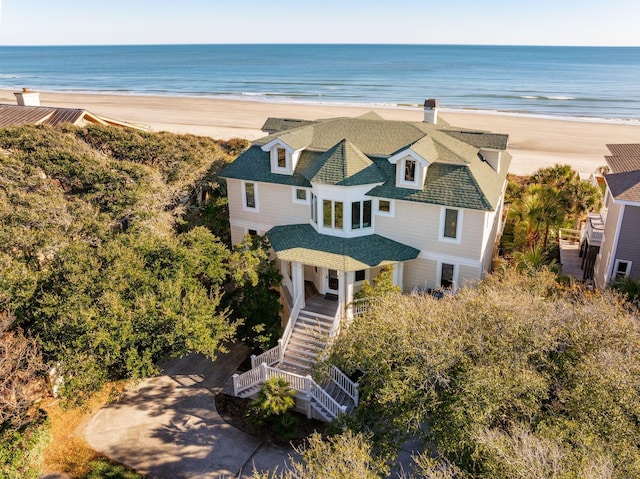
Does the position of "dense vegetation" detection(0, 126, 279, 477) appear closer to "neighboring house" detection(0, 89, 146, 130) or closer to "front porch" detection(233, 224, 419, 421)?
"front porch" detection(233, 224, 419, 421)

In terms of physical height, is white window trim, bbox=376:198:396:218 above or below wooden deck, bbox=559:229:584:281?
above

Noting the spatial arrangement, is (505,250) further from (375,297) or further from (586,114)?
(586,114)

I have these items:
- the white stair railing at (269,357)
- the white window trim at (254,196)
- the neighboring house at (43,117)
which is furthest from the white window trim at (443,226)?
the neighboring house at (43,117)

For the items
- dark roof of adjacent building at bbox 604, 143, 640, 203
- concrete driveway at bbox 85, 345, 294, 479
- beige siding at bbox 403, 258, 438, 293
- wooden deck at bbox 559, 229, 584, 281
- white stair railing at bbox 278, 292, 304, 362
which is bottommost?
concrete driveway at bbox 85, 345, 294, 479

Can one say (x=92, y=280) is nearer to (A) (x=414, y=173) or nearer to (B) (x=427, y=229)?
(A) (x=414, y=173)

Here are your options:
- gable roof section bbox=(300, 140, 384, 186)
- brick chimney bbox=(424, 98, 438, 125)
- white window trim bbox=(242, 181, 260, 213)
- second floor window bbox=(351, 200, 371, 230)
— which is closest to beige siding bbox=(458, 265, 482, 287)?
second floor window bbox=(351, 200, 371, 230)

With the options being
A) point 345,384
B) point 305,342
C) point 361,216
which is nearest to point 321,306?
point 305,342
